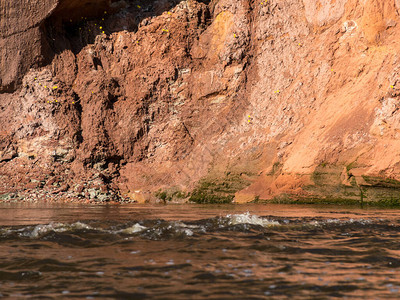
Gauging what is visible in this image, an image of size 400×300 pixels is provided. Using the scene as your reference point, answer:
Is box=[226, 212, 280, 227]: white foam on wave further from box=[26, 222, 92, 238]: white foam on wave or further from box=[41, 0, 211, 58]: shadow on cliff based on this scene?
box=[41, 0, 211, 58]: shadow on cliff

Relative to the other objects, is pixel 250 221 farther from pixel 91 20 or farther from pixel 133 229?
A: pixel 91 20

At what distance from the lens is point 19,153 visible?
23.2m

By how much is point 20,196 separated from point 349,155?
1481cm

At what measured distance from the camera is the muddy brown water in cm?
371

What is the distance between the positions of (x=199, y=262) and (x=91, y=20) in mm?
25105

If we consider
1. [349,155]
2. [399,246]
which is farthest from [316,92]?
[399,246]

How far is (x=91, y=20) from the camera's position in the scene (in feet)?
88.5

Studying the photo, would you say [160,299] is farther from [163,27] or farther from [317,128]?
[163,27]

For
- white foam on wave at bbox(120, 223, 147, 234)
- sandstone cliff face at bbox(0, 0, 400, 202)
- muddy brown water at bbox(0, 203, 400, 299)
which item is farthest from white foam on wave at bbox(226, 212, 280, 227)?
sandstone cliff face at bbox(0, 0, 400, 202)

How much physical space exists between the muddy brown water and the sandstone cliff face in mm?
9301

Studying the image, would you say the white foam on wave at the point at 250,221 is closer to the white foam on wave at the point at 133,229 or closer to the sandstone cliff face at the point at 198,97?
the white foam on wave at the point at 133,229

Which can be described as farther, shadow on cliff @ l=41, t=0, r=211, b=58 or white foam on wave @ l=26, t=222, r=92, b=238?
shadow on cliff @ l=41, t=0, r=211, b=58

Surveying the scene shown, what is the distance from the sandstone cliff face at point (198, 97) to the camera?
16766mm

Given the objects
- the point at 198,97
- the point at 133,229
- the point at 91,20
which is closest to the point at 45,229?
the point at 133,229
